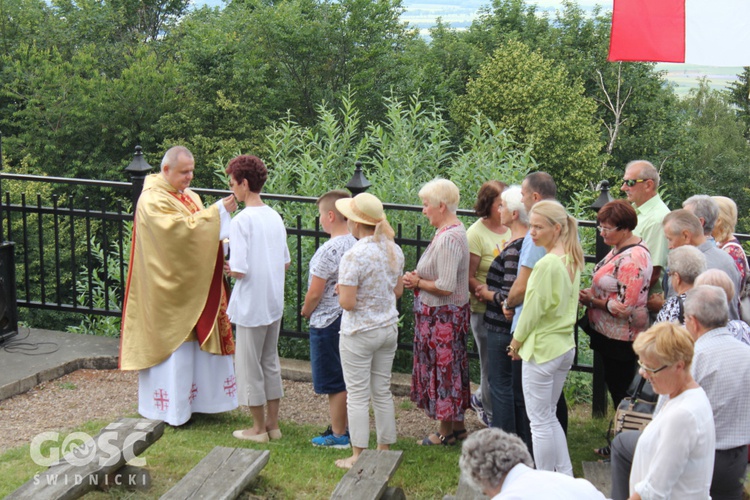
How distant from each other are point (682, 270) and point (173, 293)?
120 inches

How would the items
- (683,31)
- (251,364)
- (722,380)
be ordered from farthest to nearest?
(683,31), (251,364), (722,380)

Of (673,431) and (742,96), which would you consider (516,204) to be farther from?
(742,96)

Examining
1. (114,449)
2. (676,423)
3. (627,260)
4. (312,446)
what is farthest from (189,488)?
(627,260)

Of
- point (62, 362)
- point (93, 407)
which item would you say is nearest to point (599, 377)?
point (93, 407)

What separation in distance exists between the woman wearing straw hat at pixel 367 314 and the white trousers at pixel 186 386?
42.6 inches

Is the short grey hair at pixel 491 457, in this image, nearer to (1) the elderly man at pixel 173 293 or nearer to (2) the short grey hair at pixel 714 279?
(2) the short grey hair at pixel 714 279

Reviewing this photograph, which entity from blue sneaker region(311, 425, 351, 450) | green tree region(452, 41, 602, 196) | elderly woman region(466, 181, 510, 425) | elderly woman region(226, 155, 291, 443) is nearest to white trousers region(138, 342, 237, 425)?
elderly woman region(226, 155, 291, 443)

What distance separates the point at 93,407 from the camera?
6047 millimetres

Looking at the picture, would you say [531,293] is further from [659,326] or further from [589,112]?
[589,112]

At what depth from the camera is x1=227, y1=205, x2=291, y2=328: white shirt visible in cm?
Result: 515

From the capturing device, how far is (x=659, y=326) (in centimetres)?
329

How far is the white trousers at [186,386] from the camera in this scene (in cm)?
554

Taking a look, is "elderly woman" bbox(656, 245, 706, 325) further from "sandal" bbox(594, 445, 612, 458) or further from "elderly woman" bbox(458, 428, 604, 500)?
"elderly woman" bbox(458, 428, 604, 500)

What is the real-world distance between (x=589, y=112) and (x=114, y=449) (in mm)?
37676
